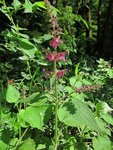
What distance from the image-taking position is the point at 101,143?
193 cm

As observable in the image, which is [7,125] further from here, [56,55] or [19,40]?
[56,55]

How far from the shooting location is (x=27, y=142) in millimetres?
1747

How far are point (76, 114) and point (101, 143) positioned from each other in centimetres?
39

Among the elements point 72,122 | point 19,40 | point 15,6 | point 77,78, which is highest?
point 15,6

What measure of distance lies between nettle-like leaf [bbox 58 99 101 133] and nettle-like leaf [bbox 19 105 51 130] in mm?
79

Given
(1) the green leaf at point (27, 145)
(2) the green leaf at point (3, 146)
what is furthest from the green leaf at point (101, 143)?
(2) the green leaf at point (3, 146)

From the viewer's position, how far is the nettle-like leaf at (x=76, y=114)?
1577 millimetres

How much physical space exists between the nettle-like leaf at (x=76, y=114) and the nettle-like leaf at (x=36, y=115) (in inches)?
3.1

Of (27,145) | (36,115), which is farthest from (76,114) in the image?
(27,145)

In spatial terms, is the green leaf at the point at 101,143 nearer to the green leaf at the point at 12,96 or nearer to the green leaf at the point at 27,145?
the green leaf at the point at 27,145

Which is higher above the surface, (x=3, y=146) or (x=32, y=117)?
(x=32, y=117)

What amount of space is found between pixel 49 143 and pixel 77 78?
1.41 feet

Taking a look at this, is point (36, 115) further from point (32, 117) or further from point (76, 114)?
point (76, 114)

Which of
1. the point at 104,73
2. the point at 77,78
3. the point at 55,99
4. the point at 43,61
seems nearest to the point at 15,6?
the point at 43,61
